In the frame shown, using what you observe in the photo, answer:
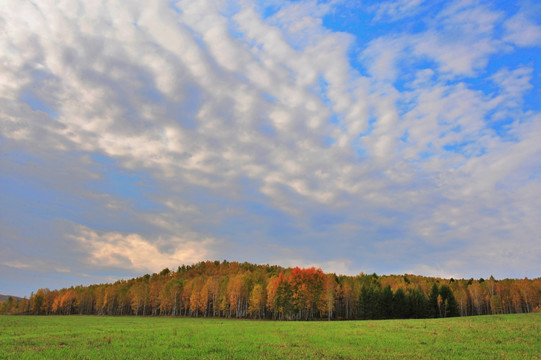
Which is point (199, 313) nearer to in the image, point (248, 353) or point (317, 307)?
point (317, 307)

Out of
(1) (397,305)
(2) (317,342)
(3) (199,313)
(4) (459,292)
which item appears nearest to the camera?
(2) (317,342)

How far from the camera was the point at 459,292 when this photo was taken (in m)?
138

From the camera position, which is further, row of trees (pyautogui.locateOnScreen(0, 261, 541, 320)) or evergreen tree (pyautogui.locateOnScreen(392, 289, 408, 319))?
row of trees (pyautogui.locateOnScreen(0, 261, 541, 320))

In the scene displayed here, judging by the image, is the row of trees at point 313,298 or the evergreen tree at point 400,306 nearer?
the evergreen tree at point 400,306

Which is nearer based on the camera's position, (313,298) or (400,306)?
(400,306)

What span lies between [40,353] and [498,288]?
558ft

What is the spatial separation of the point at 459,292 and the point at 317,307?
68846 mm

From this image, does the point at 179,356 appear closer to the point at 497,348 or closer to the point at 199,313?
the point at 497,348

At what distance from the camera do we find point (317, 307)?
113 m

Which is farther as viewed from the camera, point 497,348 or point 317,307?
point 317,307

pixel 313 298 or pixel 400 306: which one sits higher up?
pixel 313 298

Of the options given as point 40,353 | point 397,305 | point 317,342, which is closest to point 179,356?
point 40,353

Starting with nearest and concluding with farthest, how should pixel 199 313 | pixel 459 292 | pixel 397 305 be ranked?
1. pixel 397 305
2. pixel 459 292
3. pixel 199 313

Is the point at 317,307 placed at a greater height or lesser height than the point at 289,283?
lesser
